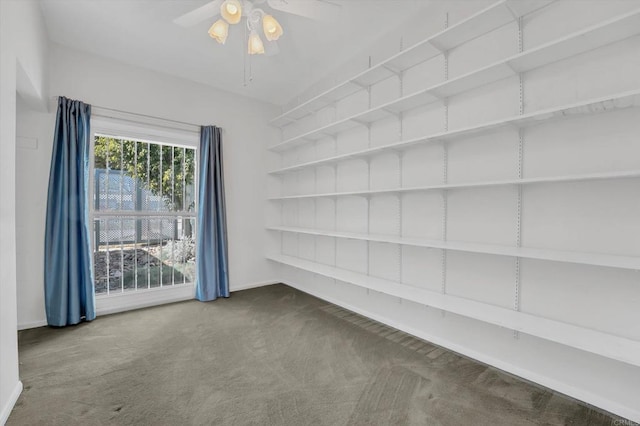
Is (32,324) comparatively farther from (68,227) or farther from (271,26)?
(271,26)

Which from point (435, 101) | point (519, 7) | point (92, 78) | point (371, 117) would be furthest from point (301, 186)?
point (519, 7)

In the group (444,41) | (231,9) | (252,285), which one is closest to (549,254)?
(444,41)

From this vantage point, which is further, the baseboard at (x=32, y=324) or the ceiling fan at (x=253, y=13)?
the baseboard at (x=32, y=324)

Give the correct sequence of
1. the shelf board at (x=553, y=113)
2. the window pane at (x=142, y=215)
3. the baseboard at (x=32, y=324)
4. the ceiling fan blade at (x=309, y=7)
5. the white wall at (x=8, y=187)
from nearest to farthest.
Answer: the shelf board at (x=553, y=113)
the white wall at (x=8, y=187)
the ceiling fan blade at (x=309, y=7)
the baseboard at (x=32, y=324)
the window pane at (x=142, y=215)

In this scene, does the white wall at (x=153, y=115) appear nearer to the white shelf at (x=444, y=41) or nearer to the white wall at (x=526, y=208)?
the white shelf at (x=444, y=41)

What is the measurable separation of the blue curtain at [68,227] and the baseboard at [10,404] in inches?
44.4

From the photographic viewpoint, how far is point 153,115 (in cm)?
336

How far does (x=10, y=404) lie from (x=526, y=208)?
3241 millimetres

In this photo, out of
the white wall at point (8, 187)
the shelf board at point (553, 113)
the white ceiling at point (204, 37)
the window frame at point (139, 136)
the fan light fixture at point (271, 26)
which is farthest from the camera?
the window frame at point (139, 136)

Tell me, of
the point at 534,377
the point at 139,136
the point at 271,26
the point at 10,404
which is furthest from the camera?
the point at 139,136

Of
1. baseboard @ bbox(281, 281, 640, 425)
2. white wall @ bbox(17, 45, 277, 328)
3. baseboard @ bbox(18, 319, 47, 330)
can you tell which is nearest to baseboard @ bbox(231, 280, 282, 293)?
white wall @ bbox(17, 45, 277, 328)

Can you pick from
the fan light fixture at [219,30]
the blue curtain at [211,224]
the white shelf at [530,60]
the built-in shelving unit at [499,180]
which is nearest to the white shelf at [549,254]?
the built-in shelving unit at [499,180]

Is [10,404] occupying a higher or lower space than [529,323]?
lower

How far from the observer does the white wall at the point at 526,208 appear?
5.17 feet
